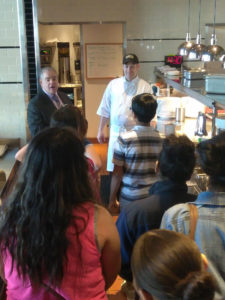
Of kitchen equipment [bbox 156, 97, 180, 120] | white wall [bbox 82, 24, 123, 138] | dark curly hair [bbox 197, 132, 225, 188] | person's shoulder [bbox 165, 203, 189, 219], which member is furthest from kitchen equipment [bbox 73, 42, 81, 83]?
person's shoulder [bbox 165, 203, 189, 219]

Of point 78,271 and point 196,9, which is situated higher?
point 196,9

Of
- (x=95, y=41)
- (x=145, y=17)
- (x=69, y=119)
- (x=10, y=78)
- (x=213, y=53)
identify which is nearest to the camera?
(x=69, y=119)

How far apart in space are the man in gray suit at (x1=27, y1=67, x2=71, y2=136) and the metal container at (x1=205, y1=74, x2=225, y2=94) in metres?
1.27

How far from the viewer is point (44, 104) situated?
3254 mm

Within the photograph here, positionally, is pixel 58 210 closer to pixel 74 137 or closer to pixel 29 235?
pixel 29 235

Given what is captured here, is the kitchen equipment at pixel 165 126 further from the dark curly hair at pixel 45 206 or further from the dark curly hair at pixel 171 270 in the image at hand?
the dark curly hair at pixel 171 270

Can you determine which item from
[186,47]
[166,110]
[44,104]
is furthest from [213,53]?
[44,104]

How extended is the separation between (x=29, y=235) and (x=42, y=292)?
0.77 ft

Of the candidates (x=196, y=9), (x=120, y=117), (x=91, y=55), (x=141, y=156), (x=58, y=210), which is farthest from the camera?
(x=91, y=55)

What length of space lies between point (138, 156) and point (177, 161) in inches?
32.3

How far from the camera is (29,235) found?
4.39ft

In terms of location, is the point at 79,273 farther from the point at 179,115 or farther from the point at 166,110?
the point at 179,115

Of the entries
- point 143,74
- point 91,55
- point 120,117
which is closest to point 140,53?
point 143,74

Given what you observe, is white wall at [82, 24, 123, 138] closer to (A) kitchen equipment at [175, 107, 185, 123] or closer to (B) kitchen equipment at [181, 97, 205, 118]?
(B) kitchen equipment at [181, 97, 205, 118]
